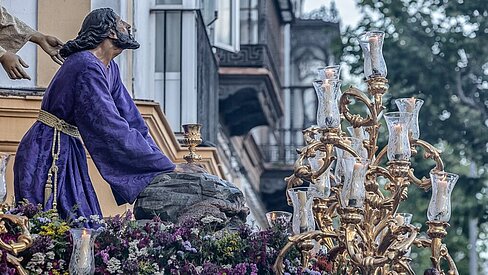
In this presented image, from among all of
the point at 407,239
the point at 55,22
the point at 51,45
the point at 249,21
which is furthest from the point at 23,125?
the point at 249,21

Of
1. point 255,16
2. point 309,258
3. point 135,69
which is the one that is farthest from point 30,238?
point 255,16

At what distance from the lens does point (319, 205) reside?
13.9 metres

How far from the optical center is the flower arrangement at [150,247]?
35.0 feet

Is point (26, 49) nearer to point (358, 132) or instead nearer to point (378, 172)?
point (358, 132)

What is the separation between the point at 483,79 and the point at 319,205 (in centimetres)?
1671

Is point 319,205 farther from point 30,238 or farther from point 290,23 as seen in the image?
point 290,23

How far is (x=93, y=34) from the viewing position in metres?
12.3

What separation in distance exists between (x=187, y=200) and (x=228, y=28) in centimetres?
1047

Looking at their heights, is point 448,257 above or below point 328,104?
below

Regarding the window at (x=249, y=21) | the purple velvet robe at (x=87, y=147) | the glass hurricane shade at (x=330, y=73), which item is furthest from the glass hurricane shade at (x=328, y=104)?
the window at (x=249, y=21)

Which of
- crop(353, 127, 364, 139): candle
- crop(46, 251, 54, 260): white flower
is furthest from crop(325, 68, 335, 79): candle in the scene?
crop(46, 251, 54, 260): white flower

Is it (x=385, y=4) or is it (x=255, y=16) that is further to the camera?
(x=385, y=4)

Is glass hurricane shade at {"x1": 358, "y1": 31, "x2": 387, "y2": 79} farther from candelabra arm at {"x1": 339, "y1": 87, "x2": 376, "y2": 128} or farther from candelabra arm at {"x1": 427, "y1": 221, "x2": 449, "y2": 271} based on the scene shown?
candelabra arm at {"x1": 427, "y1": 221, "x2": 449, "y2": 271}

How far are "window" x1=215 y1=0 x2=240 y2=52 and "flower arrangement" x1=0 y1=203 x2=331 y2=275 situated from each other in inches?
419
